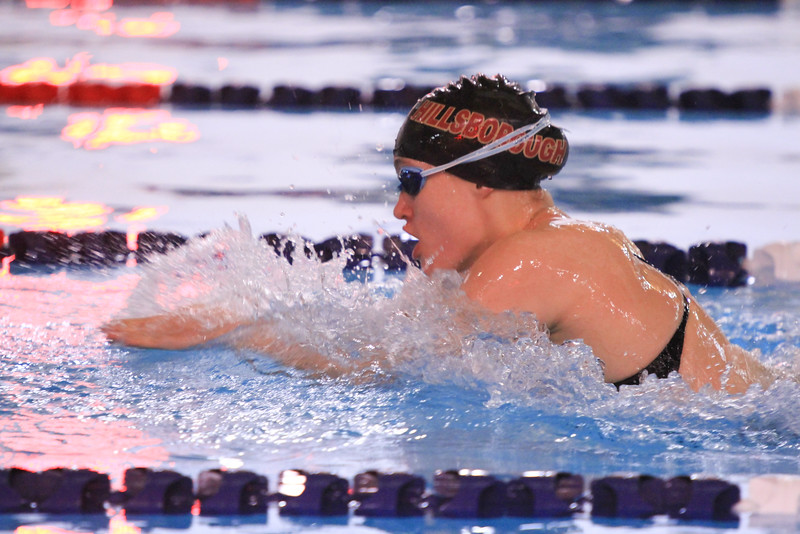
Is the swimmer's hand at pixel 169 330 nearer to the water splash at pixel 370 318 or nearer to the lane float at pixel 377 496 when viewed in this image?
the water splash at pixel 370 318

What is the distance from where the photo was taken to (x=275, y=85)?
6.73 meters

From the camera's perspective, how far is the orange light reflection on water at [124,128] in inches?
226

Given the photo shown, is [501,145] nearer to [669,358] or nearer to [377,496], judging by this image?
[669,358]

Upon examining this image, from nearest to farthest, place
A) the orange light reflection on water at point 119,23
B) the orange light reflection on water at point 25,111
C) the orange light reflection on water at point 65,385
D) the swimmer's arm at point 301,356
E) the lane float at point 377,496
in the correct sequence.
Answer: the lane float at point 377,496
the orange light reflection on water at point 65,385
the swimmer's arm at point 301,356
the orange light reflection on water at point 25,111
the orange light reflection on water at point 119,23

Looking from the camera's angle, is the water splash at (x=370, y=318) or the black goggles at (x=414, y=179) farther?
the black goggles at (x=414, y=179)

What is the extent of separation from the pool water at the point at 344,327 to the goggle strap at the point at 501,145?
10.0 inches

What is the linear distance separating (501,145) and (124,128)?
4086 mm

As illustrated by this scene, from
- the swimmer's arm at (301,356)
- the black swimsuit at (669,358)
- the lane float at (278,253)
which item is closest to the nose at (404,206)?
the swimmer's arm at (301,356)

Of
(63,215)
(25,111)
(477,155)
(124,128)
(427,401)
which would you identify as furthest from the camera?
(25,111)

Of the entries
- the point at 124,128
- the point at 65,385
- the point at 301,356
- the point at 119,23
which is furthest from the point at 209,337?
the point at 119,23

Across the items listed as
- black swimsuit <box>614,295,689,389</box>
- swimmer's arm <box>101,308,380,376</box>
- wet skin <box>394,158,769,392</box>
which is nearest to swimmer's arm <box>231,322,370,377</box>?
swimmer's arm <box>101,308,380,376</box>

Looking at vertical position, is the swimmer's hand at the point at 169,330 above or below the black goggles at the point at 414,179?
below

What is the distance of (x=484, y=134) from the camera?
241 cm

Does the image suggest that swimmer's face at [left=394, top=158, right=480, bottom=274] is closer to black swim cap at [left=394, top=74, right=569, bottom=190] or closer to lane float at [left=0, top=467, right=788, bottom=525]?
black swim cap at [left=394, top=74, right=569, bottom=190]
